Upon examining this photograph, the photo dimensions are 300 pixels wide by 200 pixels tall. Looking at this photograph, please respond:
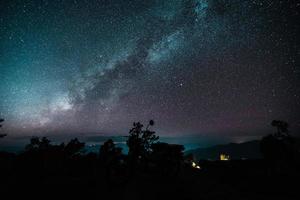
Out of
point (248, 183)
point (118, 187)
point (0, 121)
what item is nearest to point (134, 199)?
point (118, 187)

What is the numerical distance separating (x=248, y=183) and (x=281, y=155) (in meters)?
9.36

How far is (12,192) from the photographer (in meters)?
16.6

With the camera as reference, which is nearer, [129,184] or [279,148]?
[129,184]

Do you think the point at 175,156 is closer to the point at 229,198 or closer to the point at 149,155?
the point at 149,155

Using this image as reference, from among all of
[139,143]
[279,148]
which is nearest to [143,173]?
[139,143]

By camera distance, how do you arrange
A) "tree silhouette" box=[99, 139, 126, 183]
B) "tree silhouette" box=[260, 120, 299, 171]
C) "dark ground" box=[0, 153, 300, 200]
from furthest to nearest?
"tree silhouette" box=[260, 120, 299, 171], "tree silhouette" box=[99, 139, 126, 183], "dark ground" box=[0, 153, 300, 200]

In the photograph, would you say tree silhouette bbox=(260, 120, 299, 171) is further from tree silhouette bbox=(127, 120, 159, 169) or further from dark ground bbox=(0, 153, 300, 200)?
tree silhouette bbox=(127, 120, 159, 169)

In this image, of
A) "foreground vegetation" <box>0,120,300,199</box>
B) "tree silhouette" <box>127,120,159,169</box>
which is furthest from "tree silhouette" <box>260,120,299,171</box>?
"tree silhouette" <box>127,120,159,169</box>

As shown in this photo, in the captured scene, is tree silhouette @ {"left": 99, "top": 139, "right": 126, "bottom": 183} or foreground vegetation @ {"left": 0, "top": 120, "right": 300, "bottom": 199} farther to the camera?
tree silhouette @ {"left": 99, "top": 139, "right": 126, "bottom": 183}

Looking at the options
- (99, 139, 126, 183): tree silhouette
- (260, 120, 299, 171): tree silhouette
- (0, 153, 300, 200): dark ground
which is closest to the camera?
(0, 153, 300, 200): dark ground

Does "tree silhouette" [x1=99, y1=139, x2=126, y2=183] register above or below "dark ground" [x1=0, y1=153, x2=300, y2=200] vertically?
above

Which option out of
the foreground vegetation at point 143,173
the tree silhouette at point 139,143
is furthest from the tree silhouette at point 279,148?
the tree silhouette at point 139,143

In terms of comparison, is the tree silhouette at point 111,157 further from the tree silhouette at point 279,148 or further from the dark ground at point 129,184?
the tree silhouette at point 279,148

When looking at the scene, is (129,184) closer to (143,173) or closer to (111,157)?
(111,157)
